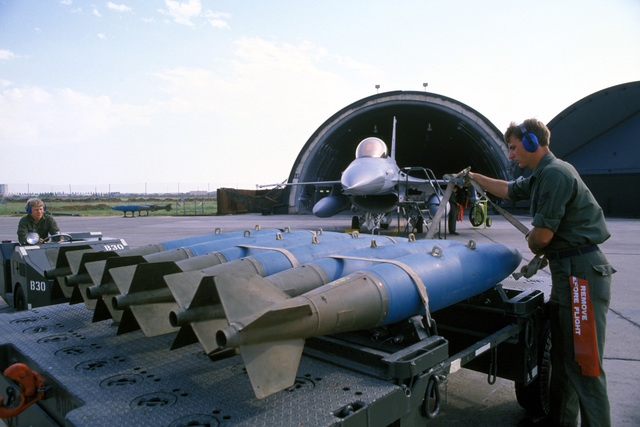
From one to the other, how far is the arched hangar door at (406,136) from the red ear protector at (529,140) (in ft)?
73.8

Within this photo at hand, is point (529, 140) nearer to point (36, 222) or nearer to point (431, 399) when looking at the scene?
point (431, 399)

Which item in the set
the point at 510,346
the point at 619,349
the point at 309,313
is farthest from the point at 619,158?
the point at 309,313

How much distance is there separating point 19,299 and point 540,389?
639 cm

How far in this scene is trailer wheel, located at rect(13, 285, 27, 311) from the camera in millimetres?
5735

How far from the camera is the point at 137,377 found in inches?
91.9

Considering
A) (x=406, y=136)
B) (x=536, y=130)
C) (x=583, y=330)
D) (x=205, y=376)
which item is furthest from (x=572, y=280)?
(x=406, y=136)

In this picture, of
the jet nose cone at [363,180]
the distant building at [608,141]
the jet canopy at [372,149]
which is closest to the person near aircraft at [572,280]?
the jet nose cone at [363,180]

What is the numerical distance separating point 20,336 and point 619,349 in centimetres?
599

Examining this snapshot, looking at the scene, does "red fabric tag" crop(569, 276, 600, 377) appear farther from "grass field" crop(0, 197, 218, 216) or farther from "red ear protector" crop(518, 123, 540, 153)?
"grass field" crop(0, 197, 218, 216)

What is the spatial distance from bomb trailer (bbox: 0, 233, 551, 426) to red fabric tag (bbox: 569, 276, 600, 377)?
383mm

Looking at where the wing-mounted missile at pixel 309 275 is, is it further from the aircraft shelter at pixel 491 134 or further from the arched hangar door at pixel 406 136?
the aircraft shelter at pixel 491 134

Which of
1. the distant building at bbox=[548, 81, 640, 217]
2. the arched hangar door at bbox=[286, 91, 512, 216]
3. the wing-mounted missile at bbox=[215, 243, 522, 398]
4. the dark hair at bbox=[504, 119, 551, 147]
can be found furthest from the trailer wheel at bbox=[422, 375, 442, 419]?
the distant building at bbox=[548, 81, 640, 217]

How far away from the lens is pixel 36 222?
23.1 ft

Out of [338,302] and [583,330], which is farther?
[583,330]
